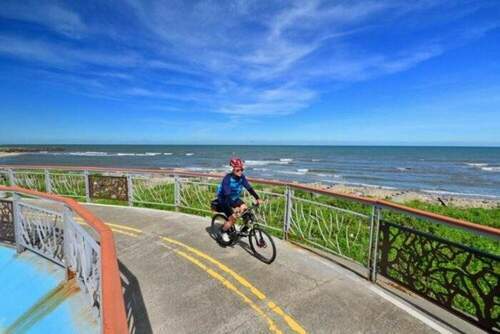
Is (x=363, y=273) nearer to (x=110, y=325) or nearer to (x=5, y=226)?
(x=110, y=325)

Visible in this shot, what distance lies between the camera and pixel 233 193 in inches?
222

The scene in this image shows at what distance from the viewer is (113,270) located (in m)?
2.23

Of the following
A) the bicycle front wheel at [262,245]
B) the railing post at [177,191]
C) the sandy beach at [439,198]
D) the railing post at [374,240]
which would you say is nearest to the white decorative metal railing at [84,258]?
the bicycle front wheel at [262,245]

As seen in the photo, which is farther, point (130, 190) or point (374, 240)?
point (130, 190)

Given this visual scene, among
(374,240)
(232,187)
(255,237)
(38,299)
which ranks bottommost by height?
(38,299)

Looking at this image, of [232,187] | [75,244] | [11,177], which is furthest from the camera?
[11,177]

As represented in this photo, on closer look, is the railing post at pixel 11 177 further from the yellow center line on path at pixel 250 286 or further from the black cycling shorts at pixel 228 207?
the black cycling shorts at pixel 228 207

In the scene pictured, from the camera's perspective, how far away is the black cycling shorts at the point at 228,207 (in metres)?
5.62

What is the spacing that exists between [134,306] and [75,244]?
47.5 inches

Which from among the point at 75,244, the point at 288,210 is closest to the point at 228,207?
the point at 288,210

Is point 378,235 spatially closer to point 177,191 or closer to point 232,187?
point 232,187

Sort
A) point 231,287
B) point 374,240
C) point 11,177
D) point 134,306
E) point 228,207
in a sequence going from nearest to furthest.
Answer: point 134,306
point 231,287
point 374,240
point 228,207
point 11,177

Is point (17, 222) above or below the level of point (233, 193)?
below

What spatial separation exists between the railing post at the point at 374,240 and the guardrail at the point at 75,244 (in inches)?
138
